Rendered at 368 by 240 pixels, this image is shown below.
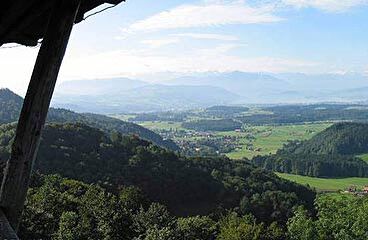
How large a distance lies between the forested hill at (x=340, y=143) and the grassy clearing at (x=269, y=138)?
23.1ft

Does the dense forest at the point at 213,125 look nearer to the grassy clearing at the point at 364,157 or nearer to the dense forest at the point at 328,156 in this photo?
the dense forest at the point at 328,156

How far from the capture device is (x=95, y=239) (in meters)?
23.8

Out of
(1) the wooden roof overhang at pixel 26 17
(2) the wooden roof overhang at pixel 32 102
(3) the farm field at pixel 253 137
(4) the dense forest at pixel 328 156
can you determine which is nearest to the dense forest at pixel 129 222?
(1) the wooden roof overhang at pixel 26 17

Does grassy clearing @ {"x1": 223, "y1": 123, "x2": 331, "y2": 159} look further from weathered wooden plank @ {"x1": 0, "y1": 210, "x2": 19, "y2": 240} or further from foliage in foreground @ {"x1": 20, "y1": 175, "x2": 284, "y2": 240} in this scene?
weathered wooden plank @ {"x1": 0, "y1": 210, "x2": 19, "y2": 240}

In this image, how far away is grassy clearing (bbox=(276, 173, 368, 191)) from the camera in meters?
70.2

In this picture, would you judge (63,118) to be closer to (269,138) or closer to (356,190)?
(356,190)

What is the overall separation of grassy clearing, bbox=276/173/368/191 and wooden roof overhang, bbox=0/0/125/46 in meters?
69.4

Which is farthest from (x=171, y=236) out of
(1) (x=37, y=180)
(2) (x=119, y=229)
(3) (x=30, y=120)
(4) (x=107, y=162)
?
(4) (x=107, y=162)

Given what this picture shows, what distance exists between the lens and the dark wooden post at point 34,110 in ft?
7.79

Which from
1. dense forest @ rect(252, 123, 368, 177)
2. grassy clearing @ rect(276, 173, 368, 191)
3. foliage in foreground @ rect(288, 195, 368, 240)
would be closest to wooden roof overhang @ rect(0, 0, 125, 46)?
foliage in foreground @ rect(288, 195, 368, 240)

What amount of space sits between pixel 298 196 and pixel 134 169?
21.7 metres

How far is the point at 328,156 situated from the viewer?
95.7 m

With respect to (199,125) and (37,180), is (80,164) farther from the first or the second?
(199,125)

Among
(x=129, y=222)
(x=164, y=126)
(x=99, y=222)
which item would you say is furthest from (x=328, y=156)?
(x=164, y=126)
